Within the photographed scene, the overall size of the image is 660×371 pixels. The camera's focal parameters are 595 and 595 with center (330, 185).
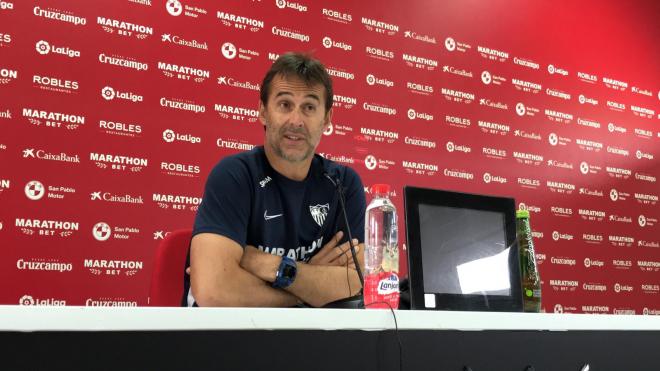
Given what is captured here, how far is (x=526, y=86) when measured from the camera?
4.10 metres

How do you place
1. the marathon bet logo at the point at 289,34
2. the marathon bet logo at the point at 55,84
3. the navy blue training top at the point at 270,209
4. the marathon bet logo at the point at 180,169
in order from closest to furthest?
1. the navy blue training top at the point at 270,209
2. the marathon bet logo at the point at 55,84
3. the marathon bet logo at the point at 180,169
4. the marathon bet logo at the point at 289,34

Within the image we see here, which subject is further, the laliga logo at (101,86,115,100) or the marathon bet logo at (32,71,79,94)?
the laliga logo at (101,86,115,100)

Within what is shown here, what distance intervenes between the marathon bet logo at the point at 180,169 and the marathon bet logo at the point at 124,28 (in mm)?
650

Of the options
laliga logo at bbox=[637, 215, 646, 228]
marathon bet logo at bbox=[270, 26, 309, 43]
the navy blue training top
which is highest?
marathon bet logo at bbox=[270, 26, 309, 43]

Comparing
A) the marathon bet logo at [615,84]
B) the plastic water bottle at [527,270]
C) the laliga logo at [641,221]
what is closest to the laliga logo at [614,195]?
the laliga logo at [641,221]

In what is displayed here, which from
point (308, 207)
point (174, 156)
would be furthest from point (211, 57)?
point (308, 207)

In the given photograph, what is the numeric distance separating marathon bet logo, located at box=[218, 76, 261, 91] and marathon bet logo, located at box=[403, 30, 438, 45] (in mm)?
A: 1083

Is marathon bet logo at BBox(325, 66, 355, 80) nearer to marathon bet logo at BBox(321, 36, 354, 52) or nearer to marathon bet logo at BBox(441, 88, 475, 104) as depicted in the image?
marathon bet logo at BBox(321, 36, 354, 52)

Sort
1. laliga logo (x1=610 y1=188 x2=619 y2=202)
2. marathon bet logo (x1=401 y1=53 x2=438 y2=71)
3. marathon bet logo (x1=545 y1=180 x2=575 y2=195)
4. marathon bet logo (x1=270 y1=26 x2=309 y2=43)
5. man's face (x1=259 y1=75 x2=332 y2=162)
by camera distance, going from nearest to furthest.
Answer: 1. man's face (x1=259 y1=75 x2=332 y2=162)
2. marathon bet logo (x1=270 y1=26 x2=309 y2=43)
3. marathon bet logo (x1=401 y1=53 x2=438 y2=71)
4. marathon bet logo (x1=545 y1=180 x2=575 y2=195)
5. laliga logo (x1=610 y1=188 x2=619 y2=202)

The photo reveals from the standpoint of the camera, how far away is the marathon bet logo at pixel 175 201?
2.88m

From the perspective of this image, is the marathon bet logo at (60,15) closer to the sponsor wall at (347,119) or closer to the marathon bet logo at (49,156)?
the sponsor wall at (347,119)

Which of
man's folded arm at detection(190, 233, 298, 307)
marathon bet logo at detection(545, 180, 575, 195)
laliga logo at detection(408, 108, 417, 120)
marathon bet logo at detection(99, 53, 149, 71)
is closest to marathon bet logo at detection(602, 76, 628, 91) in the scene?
marathon bet logo at detection(545, 180, 575, 195)

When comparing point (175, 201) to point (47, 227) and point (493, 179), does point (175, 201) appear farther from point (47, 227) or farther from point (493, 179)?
point (493, 179)

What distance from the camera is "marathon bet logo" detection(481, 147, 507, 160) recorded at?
12.6 ft
